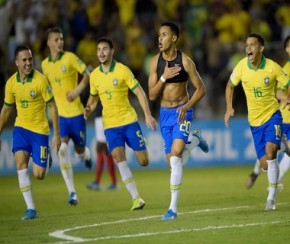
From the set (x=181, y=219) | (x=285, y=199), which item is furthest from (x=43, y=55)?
(x=181, y=219)

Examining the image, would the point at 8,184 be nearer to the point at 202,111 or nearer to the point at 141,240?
the point at 202,111

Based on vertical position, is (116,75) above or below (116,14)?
below

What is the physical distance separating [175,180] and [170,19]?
12.0 meters

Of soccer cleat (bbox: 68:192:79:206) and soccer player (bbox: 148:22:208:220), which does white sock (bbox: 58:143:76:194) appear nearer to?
soccer cleat (bbox: 68:192:79:206)

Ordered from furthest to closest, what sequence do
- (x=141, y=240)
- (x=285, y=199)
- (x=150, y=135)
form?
1. (x=150, y=135)
2. (x=285, y=199)
3. (x=141, y=240)

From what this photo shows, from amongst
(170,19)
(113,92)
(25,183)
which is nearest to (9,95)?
(25,183)

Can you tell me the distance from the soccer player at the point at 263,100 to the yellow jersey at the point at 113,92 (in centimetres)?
197

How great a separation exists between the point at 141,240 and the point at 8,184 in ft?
33.5

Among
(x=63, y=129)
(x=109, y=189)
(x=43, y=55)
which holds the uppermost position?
(x=43, y=55)

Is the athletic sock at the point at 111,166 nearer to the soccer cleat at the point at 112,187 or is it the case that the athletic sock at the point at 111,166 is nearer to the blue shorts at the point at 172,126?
the soccer cleat at the point at 112,187

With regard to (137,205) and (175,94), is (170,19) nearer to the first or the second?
(137,205)

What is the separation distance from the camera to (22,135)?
14641 millimetres

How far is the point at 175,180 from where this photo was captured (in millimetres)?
13000

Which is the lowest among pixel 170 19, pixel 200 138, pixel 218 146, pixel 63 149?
pixel 218 146
